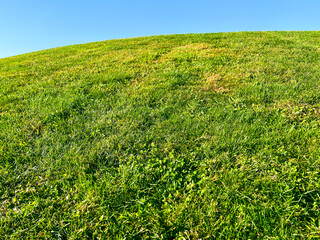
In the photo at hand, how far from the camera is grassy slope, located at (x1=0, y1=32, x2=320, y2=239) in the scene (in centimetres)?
220

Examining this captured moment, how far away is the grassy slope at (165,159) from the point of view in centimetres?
220

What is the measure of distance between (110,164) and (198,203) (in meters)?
1.56

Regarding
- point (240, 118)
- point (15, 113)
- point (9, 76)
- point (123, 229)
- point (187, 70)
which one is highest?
point (9, 76)

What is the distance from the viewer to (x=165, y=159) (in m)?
3.05

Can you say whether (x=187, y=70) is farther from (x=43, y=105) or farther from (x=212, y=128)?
(x=43, y=105)

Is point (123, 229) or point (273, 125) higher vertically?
point (273, 125)

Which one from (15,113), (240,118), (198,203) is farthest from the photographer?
(15,113)

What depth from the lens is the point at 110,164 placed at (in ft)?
10.0

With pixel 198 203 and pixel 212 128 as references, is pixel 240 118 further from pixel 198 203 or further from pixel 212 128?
pixel 198 203

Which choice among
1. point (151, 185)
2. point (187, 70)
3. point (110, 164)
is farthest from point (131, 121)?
point (187, 70)

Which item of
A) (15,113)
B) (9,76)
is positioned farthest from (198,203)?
(9,76)

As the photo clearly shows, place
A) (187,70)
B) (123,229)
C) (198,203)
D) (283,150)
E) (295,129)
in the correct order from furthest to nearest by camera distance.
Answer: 1. (187,70)
2. (295,129)
3. (283,150)
4. (198,203)
5. (123,229)

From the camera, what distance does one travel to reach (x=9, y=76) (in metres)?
8.27

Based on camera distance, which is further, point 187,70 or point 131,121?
point 187,70
